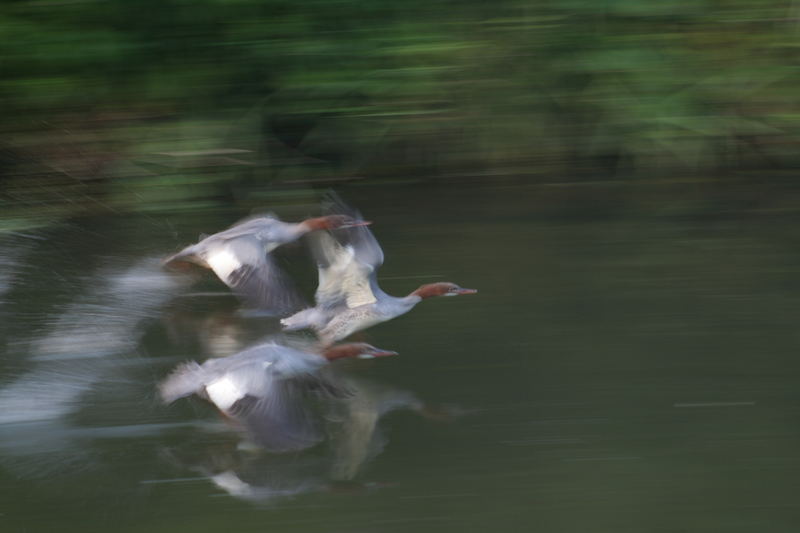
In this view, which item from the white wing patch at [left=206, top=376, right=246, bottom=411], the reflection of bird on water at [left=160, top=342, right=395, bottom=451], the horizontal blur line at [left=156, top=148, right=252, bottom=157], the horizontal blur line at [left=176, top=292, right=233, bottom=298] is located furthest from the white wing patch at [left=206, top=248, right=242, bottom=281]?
the horizontal blur line at [left=156, top=148, right=252, bottom=157]

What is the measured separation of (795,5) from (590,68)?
4.53 feet

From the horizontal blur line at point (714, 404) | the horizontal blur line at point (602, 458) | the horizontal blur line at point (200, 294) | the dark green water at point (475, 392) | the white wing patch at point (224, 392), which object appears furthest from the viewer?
the horizontal blur line at point (200, 294)

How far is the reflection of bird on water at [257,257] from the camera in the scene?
4.33 m

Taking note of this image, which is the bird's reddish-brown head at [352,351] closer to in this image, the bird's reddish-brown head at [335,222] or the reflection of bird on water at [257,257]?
the reflection of bird on water at [257,257]

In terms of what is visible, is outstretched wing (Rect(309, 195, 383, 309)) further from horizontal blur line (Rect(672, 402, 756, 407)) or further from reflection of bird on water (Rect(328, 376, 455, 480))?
horizontal blur line (Rect(672, 402, 756, 407))

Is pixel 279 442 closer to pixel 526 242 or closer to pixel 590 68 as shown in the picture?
pixel 526 242

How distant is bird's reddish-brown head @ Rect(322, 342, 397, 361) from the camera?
403 centimetres

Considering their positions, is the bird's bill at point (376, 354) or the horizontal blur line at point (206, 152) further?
the horizontal blur line at point (206, 152)

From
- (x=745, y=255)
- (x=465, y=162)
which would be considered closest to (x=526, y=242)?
(x=745, y=255)

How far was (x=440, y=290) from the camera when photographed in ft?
15.0

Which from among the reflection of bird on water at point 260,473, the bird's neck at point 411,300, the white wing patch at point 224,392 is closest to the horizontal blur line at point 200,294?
the bird's neck at point 411,300

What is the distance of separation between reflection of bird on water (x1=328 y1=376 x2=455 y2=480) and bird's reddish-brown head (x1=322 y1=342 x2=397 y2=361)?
0.29ft

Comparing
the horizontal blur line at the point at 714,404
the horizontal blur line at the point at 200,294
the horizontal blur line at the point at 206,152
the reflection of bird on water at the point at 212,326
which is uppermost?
the horizontal blur line at the point at 206,152

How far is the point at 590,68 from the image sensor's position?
692cm
